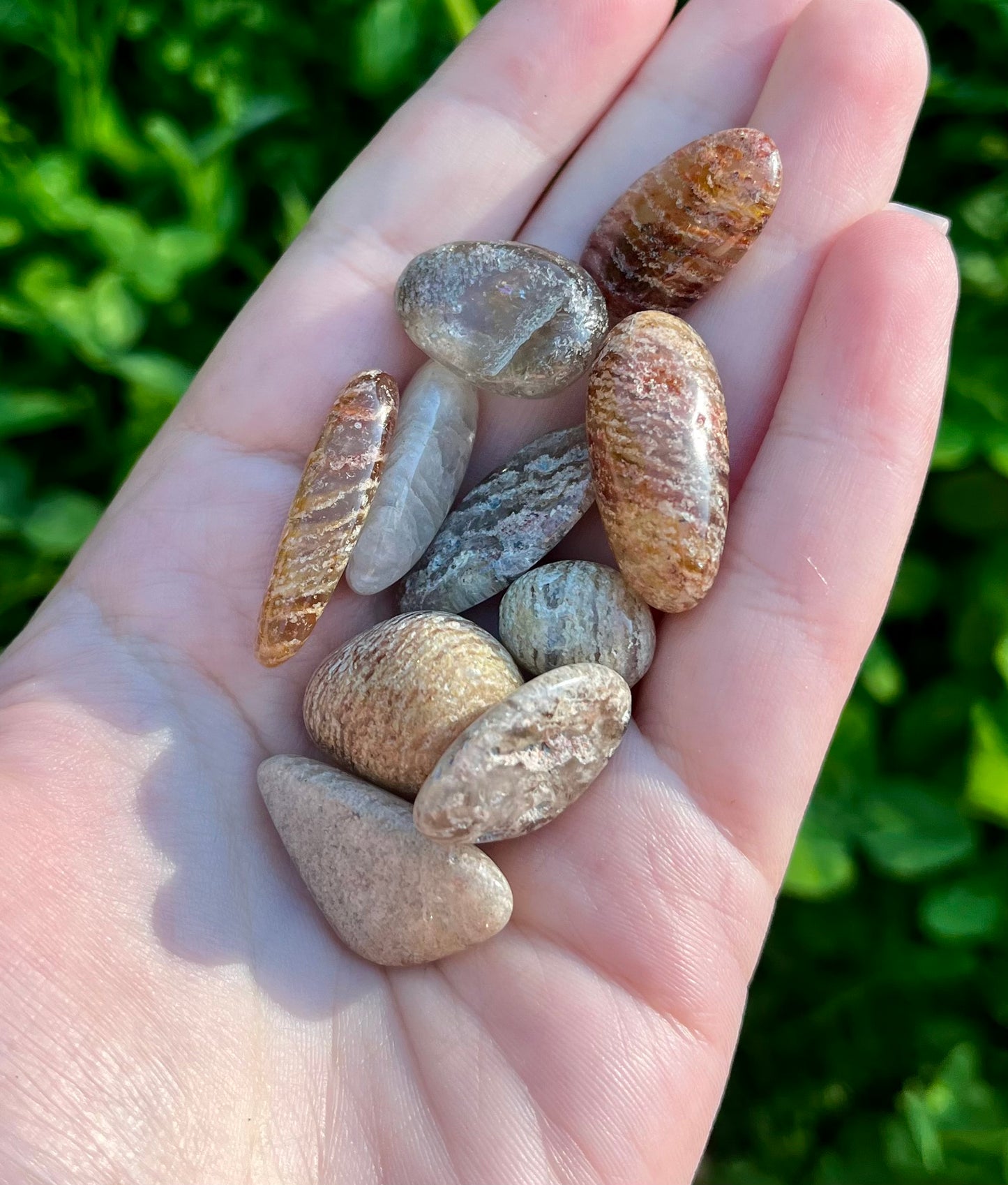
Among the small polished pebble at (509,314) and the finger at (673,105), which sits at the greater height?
the finger at (673,105)

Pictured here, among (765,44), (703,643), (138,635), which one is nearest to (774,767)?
(703,643)

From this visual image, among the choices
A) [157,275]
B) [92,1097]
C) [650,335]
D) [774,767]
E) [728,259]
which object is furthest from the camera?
[157,275]

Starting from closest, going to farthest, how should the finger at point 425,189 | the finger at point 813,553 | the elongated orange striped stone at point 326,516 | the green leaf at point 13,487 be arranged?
the finger at point 813,553, the elongated orange striped stone at point 326,516, the finger at point 425,189, the green leaf at point 13,487

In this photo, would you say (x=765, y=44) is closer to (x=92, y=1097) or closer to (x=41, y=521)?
(x=41, y=521)

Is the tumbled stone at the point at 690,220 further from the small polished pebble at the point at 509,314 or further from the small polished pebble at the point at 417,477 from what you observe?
the small polished pebble at the point at 417,477

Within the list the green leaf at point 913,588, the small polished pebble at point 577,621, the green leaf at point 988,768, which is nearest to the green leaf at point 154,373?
the small polished pebble at point 577,621

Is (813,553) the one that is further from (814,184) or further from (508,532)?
(814,184)
